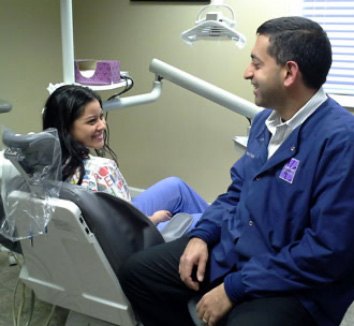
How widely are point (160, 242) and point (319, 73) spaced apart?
79 cm

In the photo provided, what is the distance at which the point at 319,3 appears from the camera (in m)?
2.59

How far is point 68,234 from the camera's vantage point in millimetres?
1333

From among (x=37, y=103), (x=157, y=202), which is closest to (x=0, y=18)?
(x=37, y=103)

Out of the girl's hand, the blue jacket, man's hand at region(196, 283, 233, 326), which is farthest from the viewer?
the girl's hand

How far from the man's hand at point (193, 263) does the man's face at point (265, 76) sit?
0.50 m

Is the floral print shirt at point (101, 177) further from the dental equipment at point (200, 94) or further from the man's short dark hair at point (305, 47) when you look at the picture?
the man's short dark hair at point (305, 47)

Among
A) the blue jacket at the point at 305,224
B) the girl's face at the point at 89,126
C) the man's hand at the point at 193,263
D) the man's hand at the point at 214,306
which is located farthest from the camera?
the girl's face at the point at 89,126

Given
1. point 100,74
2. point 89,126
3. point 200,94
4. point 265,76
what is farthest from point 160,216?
point 265,76

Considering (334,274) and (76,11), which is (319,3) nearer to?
(76,11)

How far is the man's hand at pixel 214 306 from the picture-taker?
1.25 meters

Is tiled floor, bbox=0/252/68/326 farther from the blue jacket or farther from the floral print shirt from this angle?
the blue jacket

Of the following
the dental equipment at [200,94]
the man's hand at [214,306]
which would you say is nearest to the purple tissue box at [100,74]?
the dental equipment at [200,94]

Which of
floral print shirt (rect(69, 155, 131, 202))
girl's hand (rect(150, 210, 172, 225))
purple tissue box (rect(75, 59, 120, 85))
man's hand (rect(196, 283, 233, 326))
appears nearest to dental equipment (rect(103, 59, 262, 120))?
purple tissue box (rect(75, 59, 120, 85))

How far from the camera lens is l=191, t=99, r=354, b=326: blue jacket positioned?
1144mm
